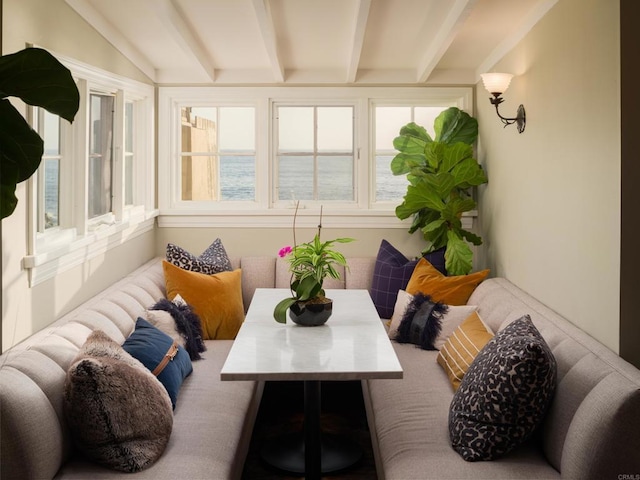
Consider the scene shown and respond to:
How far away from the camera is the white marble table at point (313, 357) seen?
2.73 m

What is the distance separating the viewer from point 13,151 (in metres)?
1.96

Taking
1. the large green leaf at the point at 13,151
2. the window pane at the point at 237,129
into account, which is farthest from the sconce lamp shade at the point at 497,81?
the large green leaf at the point at 13,151

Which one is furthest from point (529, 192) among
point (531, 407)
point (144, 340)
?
point (144, 340)

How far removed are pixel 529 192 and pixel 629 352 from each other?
145cm

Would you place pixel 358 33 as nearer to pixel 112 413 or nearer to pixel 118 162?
pixel 118 162

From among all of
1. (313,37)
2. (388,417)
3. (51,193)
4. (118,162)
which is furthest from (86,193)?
(388,417)

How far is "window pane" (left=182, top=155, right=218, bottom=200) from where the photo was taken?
5.45 meters

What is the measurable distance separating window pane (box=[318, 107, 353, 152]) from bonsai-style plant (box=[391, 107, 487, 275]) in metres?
0.51

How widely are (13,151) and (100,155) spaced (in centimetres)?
228

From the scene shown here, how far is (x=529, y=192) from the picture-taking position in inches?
154

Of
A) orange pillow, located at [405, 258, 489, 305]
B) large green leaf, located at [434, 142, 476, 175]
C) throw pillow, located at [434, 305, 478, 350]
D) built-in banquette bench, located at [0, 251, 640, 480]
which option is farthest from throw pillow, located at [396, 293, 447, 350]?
large green leaf, located at [434, 142, 476, 175]

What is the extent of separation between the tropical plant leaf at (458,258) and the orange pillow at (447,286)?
13 cm

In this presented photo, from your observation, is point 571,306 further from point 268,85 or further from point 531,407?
point 268,85

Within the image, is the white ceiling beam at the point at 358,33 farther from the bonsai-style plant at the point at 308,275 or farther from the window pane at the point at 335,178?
the bonsai-style plant at the point at 308,275
